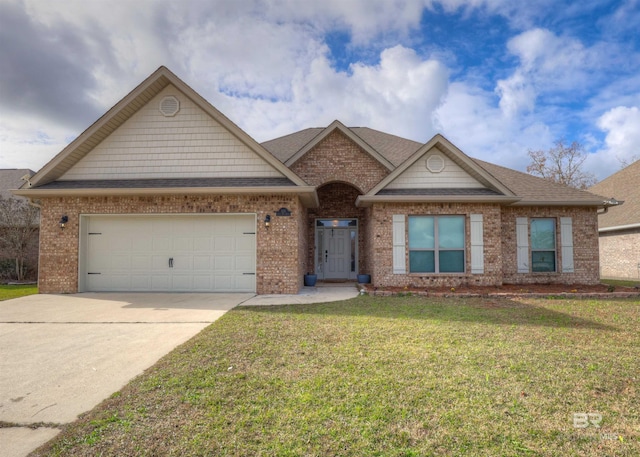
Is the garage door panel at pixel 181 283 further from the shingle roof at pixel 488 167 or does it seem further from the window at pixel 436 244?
the window at pixel 436 244

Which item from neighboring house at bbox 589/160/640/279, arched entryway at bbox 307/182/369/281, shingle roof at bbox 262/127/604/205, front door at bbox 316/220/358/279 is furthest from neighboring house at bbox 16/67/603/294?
neighboring house at bbox 589/160/640/279

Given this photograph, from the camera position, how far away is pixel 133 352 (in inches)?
184

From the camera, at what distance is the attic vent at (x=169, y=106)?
1046 centimetres

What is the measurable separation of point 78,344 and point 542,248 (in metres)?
13.8

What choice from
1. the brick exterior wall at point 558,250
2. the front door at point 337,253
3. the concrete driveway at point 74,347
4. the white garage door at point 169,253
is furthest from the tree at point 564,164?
the concrete driveway at point 74,347

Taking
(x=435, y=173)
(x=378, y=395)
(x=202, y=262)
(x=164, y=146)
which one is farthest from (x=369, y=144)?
(x=378, y=395)

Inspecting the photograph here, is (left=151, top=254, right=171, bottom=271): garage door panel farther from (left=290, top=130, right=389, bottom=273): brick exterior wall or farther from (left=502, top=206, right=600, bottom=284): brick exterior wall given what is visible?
(left=502, top=206, right=600, bottom=284): brick exterior wall

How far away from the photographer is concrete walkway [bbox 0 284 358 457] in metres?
3.02

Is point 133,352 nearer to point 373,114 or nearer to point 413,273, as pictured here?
point 413,273

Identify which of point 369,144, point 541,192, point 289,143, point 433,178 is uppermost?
point 289,143

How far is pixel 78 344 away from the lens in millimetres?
5055

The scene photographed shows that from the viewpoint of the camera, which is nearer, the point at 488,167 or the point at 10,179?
the point at 488,167

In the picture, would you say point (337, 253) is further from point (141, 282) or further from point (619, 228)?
point (619, 228)

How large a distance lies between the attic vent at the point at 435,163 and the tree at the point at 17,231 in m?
17.4
